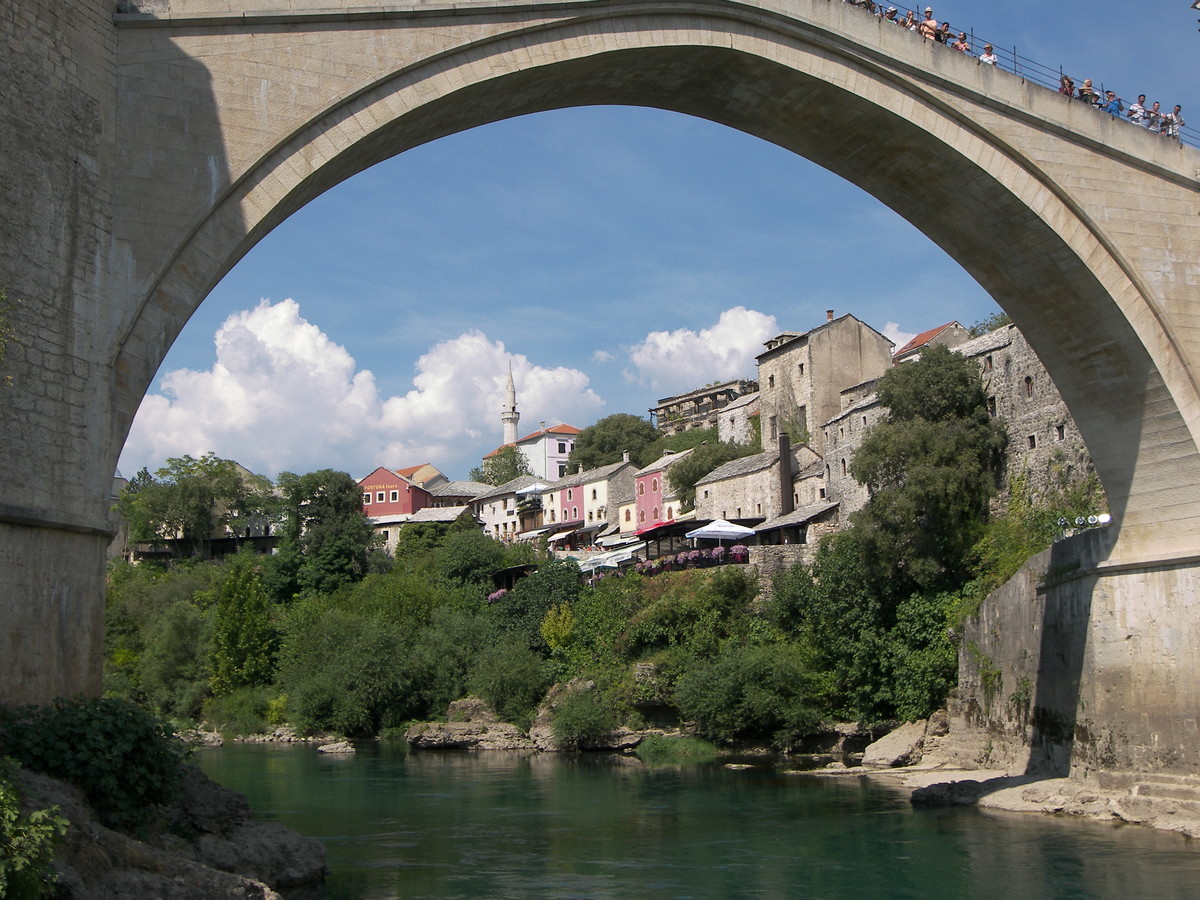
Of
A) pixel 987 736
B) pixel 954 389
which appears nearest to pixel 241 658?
pixel 954 389

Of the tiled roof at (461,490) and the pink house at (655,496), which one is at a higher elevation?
the tiled roof at (461,490)

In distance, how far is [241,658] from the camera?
35.3 meters

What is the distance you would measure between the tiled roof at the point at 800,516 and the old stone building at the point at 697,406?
82.8 feet

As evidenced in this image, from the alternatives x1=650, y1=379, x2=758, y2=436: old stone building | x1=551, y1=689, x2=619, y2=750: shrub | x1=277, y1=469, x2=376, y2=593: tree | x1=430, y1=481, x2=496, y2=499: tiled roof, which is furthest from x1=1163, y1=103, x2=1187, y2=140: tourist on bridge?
x1=430, y1=481, x2=496, y2=499: tiled roof

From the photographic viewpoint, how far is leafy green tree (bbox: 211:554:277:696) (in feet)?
115

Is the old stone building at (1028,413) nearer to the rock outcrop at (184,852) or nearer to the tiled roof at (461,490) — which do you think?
the rock outcrop at (184,852)

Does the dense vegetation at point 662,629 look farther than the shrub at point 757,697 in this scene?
No

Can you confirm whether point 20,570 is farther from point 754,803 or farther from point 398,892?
point 754,803

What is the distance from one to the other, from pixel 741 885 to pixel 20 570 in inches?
255

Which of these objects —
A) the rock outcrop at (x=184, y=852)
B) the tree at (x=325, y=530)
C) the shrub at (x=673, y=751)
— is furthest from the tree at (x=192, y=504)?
the rock outcrop at (x=184, y=852)

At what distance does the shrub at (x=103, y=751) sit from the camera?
746 centimetres

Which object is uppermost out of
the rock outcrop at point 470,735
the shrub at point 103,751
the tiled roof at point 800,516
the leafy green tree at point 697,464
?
the leafy green tree at point 697,464

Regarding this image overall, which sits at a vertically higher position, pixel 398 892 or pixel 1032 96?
pixel 1032 96

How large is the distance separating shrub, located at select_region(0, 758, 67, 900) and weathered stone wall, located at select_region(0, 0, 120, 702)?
152 centimetres
